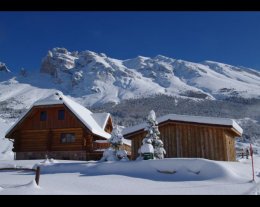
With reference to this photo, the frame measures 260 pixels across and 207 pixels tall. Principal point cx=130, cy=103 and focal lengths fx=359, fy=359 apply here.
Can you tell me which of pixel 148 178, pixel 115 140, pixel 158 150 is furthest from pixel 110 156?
pixel 148 178

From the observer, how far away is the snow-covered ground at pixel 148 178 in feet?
40.0

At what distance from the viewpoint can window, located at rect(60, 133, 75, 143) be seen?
34.7 metres

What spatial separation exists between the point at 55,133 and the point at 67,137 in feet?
4.25

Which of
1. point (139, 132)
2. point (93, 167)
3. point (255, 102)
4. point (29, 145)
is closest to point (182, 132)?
point (139, 132)

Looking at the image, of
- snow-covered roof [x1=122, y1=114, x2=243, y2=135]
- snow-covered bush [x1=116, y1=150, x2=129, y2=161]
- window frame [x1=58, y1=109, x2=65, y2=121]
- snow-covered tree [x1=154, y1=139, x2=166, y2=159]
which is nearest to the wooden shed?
snow-covered roof [x1=122, y1=114, x2=243, y2=135]

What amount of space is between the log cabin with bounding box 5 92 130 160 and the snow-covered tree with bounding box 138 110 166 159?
1237 centimetres

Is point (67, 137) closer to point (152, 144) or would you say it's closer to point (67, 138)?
point (67, 138)

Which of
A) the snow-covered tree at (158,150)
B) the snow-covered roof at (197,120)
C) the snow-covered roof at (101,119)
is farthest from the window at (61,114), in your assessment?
the snow-covered tree at (158,150)

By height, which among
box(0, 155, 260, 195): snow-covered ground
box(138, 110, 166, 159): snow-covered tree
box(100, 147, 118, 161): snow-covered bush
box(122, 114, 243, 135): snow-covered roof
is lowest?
box(0, 155, 260, 195): snow-covered ground

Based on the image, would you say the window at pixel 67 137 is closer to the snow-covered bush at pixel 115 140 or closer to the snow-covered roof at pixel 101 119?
the snow-covered roof at pixel 101 119

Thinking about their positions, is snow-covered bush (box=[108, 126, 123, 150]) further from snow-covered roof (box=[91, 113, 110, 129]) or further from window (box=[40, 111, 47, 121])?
snow-covered roof (box=[91, 113, 110, 129])
